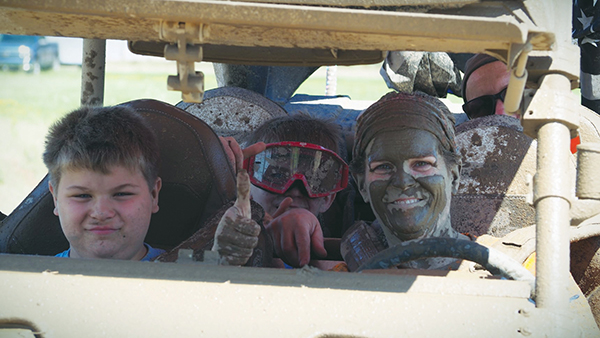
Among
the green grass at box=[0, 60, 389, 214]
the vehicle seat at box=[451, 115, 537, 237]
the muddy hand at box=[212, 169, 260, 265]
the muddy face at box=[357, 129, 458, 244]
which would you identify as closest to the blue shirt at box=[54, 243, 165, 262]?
the muddy hand at box=[212, 169, 260, 265]

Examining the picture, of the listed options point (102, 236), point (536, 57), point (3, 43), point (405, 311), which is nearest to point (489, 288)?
point (405, 311)

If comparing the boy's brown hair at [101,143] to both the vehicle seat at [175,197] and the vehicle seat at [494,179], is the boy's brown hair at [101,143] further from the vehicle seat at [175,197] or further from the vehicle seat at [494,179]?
the vehicle seat at [494,179]

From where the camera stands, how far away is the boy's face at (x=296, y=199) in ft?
10.1

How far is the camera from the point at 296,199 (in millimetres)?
3072

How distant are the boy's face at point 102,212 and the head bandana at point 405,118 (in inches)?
36.6

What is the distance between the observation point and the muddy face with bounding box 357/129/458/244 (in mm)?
2486

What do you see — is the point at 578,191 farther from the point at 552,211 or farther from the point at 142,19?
the point at 142,19

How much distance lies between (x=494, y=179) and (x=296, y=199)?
35.0 inches

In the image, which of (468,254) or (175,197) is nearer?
(468,254)

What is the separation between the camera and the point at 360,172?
274 centimetres

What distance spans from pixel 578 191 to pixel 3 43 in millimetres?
20709

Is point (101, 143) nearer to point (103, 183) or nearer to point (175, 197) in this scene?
point (103, 183)

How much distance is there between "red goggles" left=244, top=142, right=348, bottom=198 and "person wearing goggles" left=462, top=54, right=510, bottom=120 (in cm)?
86

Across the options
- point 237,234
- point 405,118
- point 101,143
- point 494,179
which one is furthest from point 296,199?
point 237,234
